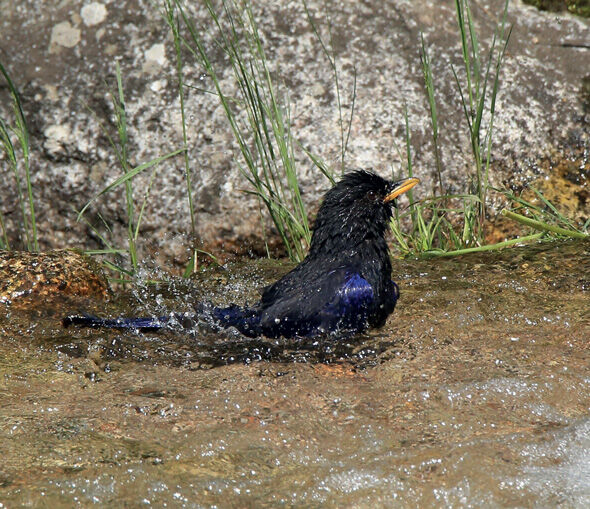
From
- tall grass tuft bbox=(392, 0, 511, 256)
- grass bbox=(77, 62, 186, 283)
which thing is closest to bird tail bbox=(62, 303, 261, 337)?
grass bbox=(77, 62, 186, 283)

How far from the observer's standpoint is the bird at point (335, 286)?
398cm

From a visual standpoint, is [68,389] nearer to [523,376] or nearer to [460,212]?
[523,376]

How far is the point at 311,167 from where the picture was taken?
517 centimetres

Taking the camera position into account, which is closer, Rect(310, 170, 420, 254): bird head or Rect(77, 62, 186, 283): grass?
Rect(310, 170, 420, 254): bird head

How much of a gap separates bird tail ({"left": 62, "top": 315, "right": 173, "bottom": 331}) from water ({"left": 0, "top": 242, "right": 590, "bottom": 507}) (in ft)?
0.20

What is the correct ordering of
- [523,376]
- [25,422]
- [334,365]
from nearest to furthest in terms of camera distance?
[25,422] → [523,376] → [334,365]

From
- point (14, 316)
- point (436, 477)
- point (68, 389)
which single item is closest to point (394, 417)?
point (436, 477)

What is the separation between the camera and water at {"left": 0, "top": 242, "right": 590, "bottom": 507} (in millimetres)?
2600

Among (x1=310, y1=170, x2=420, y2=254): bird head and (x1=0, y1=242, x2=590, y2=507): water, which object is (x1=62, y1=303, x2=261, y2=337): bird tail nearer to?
(x1=0, y1=242, x2=590, y2=507): water

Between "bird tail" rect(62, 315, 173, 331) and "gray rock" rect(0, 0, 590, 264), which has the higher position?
"gray rock" rect(0, 0, 590, 264)

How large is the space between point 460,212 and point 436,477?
9.00ft

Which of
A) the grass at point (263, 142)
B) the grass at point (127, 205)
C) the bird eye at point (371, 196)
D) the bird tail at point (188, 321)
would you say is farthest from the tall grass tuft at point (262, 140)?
the bird tail at point (188, 321)

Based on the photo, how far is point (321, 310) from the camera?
3.97 m

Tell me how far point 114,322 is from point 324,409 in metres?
1.41
